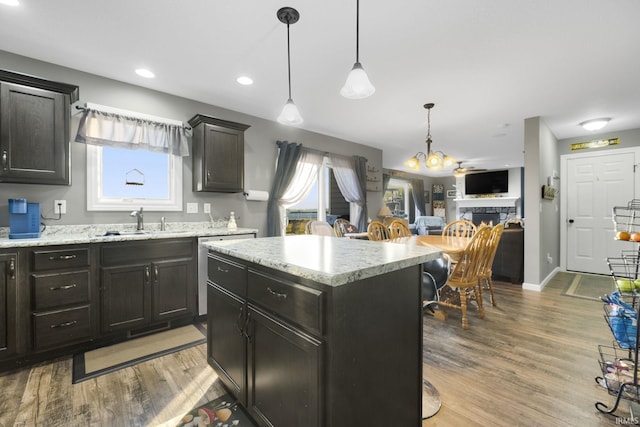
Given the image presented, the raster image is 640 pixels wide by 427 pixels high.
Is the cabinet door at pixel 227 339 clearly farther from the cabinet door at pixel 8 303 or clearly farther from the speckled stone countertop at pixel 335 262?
the cabinet door at pixel 8 303

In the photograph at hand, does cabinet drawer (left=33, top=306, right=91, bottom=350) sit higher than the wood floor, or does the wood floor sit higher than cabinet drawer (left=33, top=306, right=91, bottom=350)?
cabinet drawer (left=33, top=306, right=91, bottom=350)

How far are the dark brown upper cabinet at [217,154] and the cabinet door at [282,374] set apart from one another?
2.32m

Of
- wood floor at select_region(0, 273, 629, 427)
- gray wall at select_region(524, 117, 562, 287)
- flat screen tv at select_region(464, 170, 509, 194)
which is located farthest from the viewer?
flat screen tv at select_region(464, 170, 509, 194)

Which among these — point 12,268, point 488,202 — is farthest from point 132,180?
point 488,202

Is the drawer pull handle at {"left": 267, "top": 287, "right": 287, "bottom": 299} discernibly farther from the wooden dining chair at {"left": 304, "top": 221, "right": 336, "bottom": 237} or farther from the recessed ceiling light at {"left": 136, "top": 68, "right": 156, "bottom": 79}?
the wooden dining chair at {"left": 304, "top": 221, "right": 336, "bottom": 237}

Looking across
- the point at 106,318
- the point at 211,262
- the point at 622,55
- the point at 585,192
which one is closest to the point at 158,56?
the point at 211,262

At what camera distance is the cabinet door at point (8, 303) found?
1.97m

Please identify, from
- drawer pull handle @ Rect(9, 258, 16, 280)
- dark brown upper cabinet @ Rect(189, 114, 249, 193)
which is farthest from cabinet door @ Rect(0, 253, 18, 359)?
dark brown upper cabinet @ Rect(189, 114, 249, 193)

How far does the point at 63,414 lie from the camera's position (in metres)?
1.61

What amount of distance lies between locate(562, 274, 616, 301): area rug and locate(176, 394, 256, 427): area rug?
4330mm

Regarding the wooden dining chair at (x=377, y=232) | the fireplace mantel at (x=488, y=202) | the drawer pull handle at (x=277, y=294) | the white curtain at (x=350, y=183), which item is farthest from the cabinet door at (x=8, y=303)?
the fireplace mantel at (x=488, y=202)

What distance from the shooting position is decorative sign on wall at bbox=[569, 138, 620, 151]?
15.3ft

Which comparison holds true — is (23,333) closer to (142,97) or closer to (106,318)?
(106,318)

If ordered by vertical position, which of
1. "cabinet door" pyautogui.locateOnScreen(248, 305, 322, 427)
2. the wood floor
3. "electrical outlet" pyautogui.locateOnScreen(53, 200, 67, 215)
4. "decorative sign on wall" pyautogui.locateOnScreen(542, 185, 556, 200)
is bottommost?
the wood floor
